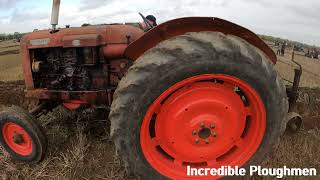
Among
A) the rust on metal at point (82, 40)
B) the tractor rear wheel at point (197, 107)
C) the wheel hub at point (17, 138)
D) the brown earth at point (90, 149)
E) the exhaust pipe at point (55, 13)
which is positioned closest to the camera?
the tractor rear wheel at point (197, 107)

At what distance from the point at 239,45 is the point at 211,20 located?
37cm

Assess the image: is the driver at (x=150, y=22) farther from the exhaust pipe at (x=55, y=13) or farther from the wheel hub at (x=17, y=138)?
the wheel hub at (x=17, y=138)

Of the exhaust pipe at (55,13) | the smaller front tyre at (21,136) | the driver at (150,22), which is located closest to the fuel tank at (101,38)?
the exhaust pipe at (55,13)

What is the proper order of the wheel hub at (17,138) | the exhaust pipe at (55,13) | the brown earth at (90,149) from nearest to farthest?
the brown earth at (90,149)
the wheel hub at (17,138)
the exhaust pipe at (55,13)

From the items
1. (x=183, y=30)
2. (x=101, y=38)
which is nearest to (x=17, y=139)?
(x=101, y=38)

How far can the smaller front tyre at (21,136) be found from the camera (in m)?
3.90

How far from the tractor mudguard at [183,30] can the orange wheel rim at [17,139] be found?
5.03 feet

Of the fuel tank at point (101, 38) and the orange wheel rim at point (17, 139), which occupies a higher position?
the fuel tank at point (101, 38)

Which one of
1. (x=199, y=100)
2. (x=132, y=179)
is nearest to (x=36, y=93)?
(x=132, y=179)

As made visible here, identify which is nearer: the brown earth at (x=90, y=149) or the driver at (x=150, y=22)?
the brown earth at (x=90, y=149)

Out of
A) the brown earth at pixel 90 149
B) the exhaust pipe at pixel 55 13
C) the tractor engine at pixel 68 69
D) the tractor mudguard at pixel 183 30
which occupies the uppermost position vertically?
the exhaust pipe at pixel 55 13

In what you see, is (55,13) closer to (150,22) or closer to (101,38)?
(101,38)

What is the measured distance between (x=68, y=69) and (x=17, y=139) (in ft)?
2.87

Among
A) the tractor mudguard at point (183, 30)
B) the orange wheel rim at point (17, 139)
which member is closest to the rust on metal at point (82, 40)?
the tractor mudguard at point (183, 30)
